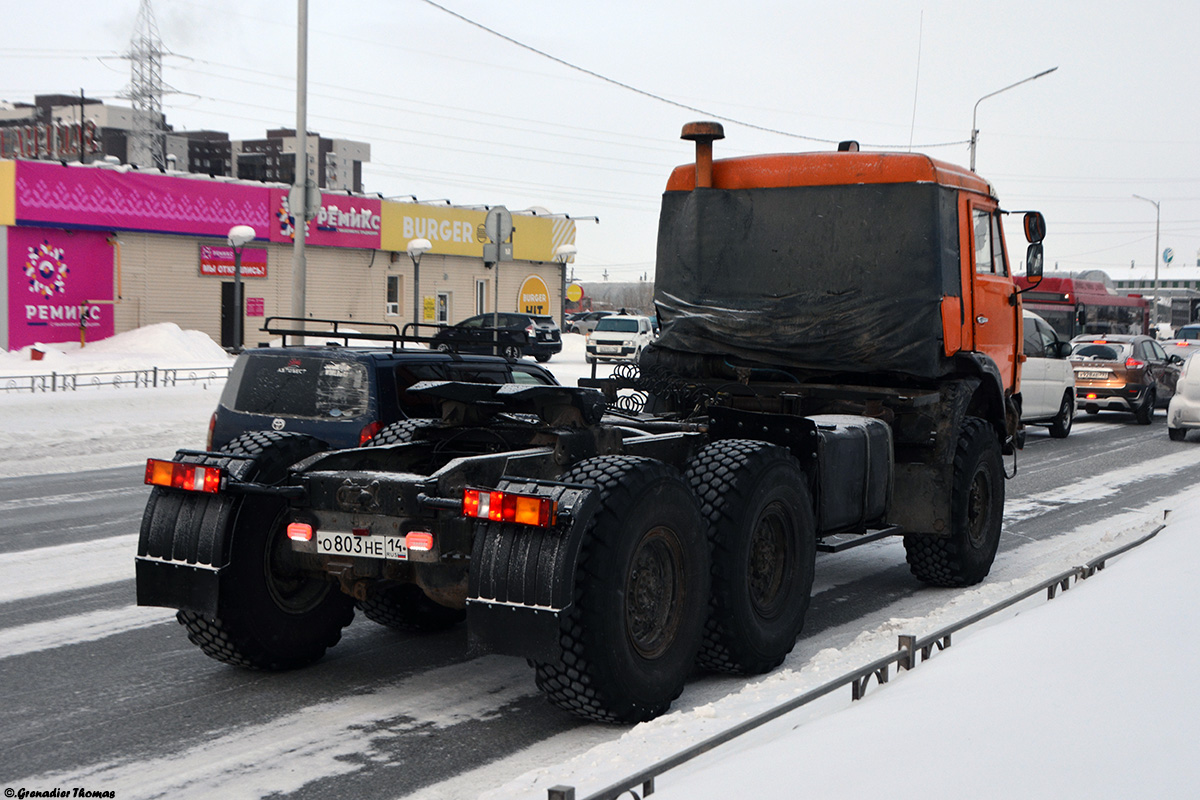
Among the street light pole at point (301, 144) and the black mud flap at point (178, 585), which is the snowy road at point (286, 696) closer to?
the black mud flap at point (178, 585)

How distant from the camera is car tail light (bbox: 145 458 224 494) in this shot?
5.53m

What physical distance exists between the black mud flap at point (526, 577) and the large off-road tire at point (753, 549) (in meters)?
1.11

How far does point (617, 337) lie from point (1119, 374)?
18.0 metres

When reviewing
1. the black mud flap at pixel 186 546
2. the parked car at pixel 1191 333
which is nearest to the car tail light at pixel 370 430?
the black mud flap at pixel 186 546

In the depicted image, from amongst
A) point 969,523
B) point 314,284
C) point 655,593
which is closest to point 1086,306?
point 314,284

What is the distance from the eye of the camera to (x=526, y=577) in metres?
4.78

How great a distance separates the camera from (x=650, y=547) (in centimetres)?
526

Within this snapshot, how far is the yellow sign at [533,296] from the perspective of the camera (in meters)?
46.3

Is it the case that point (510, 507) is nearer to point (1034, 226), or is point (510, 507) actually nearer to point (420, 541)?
point (420, 541)

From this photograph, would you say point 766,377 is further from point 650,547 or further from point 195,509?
point 195,509

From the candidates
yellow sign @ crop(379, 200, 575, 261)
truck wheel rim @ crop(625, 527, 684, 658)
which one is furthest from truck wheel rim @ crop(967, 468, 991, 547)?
yellow sign @ crop(379, 200, 575, 261)

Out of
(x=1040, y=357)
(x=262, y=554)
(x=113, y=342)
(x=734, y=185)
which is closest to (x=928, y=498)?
(x=734, y=185)

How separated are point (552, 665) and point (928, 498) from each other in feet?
12.7

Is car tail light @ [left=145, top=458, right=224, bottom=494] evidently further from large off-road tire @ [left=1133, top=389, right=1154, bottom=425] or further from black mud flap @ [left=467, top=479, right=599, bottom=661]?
large off-road tire @ [left=1133, top=389, right=1154, bottom=425]
